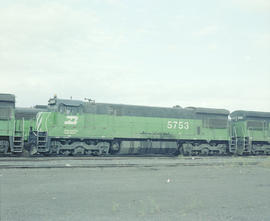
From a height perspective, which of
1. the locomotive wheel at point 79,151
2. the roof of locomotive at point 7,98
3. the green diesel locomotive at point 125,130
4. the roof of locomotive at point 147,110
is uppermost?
the roof of locomotive at point 7,98

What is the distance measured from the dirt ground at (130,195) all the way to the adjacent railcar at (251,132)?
12185mm

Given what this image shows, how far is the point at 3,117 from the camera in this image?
18625mm

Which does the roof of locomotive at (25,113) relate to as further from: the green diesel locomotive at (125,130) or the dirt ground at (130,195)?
the dirt ground at (130,195)

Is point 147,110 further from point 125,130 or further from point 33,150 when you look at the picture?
point 33,150

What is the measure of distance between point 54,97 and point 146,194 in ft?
44.0

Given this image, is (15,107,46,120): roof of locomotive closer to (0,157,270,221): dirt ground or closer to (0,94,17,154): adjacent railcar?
(0,94,17,154): adjacent railcar

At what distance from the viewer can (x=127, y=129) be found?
21.3 meters

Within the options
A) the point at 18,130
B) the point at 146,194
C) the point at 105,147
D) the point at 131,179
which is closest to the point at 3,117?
the point at 18,130

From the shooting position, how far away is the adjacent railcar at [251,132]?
2398 centimetres

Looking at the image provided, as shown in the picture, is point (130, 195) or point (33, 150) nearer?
point (130, 195)

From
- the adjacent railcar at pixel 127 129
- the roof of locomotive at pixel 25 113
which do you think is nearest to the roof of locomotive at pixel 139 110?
the adjacent railcar at pixel 127 129

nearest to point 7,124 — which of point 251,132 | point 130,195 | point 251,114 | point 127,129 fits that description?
point 127,129

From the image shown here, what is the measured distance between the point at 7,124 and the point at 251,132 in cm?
1762

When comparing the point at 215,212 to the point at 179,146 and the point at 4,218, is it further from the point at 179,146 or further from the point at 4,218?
the point at 179,146
